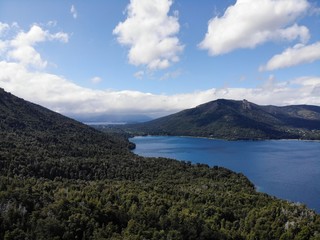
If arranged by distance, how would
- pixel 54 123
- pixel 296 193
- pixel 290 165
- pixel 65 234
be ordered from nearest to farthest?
pixel 65 234 → pixel 296 193 → pixel 290 165 → pixel 54 123

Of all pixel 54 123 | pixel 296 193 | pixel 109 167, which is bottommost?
pixel 296 193

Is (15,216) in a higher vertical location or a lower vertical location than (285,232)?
higher

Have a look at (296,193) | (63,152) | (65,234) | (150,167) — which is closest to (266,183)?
(296,193)

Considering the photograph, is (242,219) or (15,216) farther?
(242,219)

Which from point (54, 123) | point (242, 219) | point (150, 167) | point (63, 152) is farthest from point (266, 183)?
→ point (54, 123)

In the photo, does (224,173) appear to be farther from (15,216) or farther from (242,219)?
(15,216)

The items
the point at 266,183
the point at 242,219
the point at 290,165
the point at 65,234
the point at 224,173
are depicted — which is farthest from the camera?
the point at 290,165
